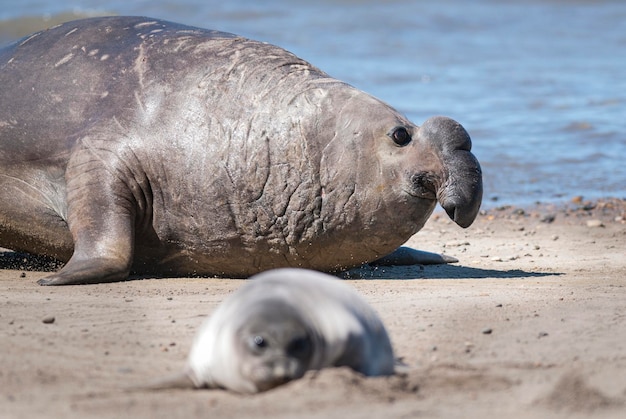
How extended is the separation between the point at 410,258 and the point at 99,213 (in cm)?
217

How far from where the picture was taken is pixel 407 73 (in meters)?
17.1

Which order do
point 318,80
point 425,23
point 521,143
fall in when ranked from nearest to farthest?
point 318,80
point 521,143
point 425,23

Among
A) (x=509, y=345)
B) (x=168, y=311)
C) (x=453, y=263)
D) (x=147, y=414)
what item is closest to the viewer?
(x=147, y=414)

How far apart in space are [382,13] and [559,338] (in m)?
20.0

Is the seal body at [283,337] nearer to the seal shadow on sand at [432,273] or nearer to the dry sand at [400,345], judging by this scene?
the dry sand at [400,345]

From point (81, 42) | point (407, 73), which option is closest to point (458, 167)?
point (81, 42)

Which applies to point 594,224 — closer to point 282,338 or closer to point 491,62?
point 282,338

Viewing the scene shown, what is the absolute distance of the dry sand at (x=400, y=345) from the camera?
3797 millimetres

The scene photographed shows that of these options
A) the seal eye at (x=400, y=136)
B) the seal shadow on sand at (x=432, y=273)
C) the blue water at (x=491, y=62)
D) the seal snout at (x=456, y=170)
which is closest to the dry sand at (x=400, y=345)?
the seal shadow on sand at (x=432, y=273)

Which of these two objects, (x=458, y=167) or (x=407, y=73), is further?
(x=407, y=73)

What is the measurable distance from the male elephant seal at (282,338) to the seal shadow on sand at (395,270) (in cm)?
283

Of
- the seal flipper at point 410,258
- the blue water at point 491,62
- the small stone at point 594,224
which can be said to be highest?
the blue water at point 491,62

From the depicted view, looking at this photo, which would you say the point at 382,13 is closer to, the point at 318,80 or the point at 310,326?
the point at 318,80

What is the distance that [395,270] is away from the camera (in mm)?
7316
